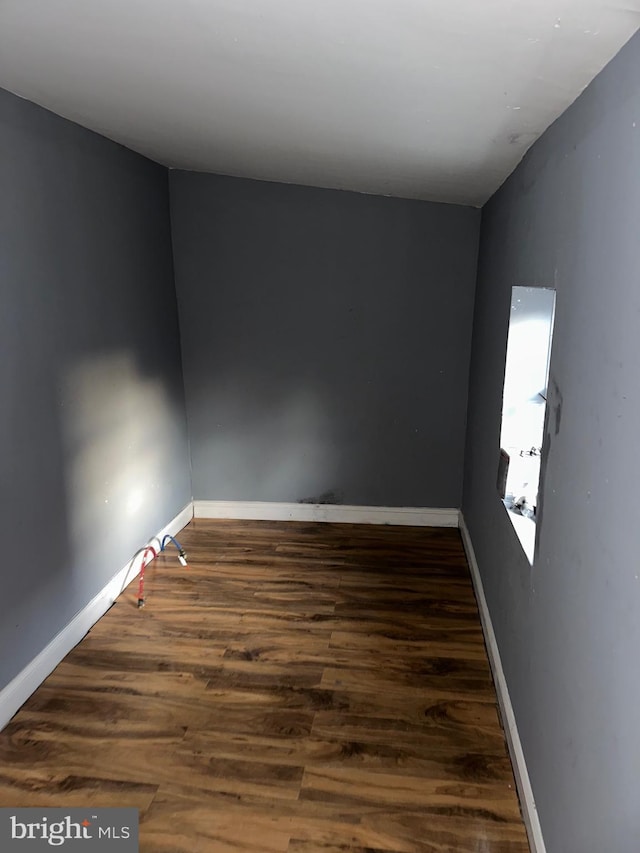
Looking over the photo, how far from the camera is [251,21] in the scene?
1193 mm

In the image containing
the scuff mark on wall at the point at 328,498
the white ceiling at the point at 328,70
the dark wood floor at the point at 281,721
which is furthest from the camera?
the scuff mark on wall at the point at 328,498

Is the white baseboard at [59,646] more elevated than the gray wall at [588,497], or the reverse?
the gray wall at [588,497]

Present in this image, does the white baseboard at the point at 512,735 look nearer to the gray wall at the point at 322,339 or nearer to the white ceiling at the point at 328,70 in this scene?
the gray wall at the point at 322,339

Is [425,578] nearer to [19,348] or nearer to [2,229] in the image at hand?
[19,348]

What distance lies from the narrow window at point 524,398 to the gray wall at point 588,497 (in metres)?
0.30

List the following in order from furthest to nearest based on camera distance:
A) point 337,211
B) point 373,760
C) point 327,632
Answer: point 337,211, point 327,632, point 373,760

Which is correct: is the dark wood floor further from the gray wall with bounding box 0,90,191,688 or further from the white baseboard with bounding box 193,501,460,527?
the white baseboard with bounding box 193,501,460,527

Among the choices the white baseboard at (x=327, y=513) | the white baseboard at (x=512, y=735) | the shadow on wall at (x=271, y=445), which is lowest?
the white baseboard at (x=512, y=735)

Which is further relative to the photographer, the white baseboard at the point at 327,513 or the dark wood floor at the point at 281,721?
the white baseboard at the point at 327,513

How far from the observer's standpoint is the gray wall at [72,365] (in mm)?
2018

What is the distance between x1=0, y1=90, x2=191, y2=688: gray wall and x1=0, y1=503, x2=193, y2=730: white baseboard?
0.04 metres

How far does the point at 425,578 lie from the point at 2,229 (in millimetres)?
2413

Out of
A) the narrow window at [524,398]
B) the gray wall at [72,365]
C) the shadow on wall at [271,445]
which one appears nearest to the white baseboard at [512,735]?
the narrow window at [524,398]

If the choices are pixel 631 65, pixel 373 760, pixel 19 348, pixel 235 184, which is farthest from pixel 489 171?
pixel 373 760
